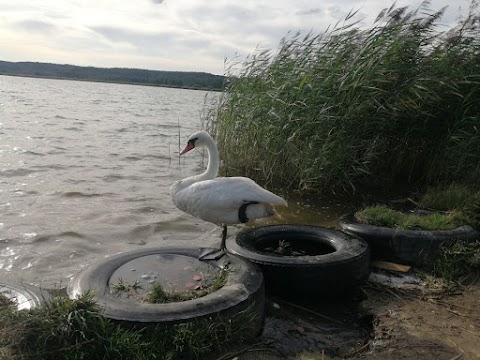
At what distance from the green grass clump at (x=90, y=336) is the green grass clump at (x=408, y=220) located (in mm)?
2941

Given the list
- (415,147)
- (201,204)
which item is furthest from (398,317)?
(415,147)

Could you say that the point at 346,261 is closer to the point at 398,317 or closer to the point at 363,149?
the point at 398,317

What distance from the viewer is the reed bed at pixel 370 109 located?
7.51 meters

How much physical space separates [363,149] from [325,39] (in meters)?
2.14

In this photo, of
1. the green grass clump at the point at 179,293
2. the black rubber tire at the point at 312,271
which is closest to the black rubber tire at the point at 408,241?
the black rubber tire at the point at 312,271

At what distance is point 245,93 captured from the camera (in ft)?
29.6

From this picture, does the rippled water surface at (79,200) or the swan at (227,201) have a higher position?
the swan at (227,201)

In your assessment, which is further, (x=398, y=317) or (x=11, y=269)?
(x=11, y=269)

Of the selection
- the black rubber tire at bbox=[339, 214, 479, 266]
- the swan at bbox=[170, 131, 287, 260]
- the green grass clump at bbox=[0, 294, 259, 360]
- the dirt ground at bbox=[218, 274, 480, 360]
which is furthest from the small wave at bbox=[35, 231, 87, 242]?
the black rubber tire at bbox=[339, 214, 479, 266]

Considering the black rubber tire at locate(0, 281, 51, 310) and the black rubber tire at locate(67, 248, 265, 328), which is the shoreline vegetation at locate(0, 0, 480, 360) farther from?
the black rubber tire at locate(0, 281, 51, 310)

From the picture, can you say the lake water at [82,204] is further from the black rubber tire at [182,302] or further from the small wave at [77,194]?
the black rubber tire at [182,302]

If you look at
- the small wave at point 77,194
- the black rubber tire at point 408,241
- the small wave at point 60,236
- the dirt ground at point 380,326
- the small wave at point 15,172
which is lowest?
the small wave at point 15,172

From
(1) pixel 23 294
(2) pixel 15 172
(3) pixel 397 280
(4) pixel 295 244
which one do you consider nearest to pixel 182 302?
(1) pixel 23 294

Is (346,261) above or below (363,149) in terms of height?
below
